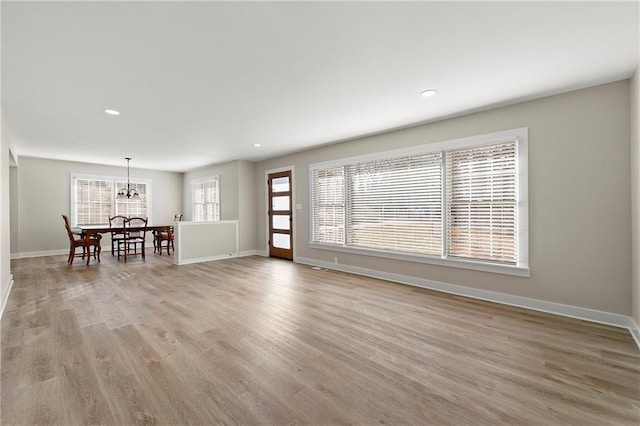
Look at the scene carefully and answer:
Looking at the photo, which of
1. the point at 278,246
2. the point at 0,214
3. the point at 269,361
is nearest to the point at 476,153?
the point at 269,361

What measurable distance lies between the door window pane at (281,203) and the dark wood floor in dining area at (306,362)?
305 centimetres

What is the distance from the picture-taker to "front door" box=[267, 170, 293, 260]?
21.0 ft

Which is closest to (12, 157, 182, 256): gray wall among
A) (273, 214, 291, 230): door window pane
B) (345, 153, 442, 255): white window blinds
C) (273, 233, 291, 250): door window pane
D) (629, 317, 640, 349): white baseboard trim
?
(273, 214, 291, 230): door window pane

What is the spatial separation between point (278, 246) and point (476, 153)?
463 cm

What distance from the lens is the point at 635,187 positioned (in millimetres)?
2553

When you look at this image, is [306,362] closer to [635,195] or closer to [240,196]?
[635,195]

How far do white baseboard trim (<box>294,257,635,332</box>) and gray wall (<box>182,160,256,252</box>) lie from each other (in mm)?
3393

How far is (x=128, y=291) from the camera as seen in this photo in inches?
155

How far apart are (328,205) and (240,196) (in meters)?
2.62

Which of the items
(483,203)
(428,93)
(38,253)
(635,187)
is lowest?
(38,253)

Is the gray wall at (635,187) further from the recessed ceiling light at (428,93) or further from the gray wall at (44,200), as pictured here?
the gray wall at (44,200)

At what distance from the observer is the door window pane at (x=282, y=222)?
6.44m

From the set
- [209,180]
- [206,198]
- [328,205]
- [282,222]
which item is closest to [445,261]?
[328,205]

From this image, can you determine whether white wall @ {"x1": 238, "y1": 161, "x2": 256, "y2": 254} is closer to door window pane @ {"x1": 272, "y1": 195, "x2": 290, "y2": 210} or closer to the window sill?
door window pane @ {"x1": 272, "y1": 195, "x2": 290, "y2": 210}
